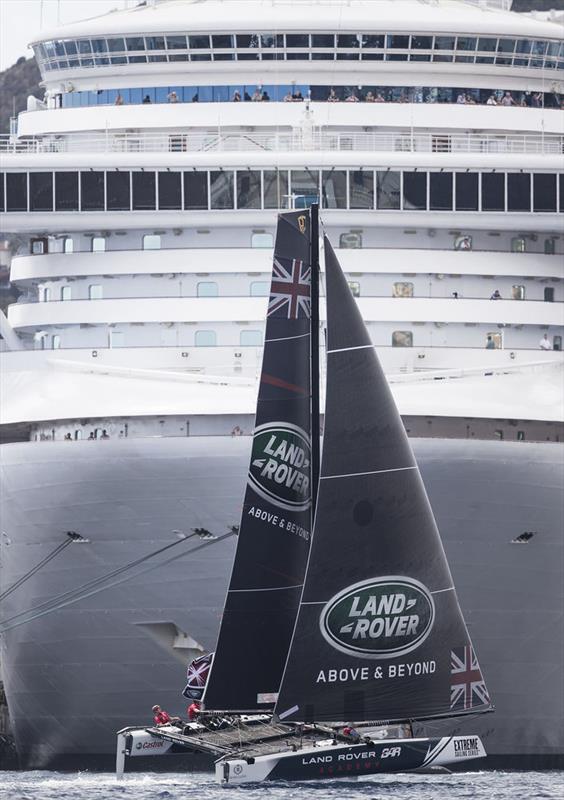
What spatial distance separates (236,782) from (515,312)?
13.1m

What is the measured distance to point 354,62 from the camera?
1671 inches

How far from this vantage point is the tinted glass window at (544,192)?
38875 mm

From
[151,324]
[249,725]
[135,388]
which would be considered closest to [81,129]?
[151,324]

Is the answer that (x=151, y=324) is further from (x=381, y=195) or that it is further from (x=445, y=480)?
(x=445, y=480)

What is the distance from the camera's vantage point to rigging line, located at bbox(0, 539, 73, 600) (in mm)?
34250

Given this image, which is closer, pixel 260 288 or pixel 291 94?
pixel 260 288

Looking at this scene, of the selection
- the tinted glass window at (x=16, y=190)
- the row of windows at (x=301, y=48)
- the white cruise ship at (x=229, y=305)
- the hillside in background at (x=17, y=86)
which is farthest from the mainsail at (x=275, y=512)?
the hillside in background at (x=17, y=86)

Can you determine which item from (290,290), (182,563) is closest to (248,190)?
(290,290)

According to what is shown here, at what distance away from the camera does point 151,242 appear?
128ft

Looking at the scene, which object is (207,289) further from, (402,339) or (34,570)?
(34,570)

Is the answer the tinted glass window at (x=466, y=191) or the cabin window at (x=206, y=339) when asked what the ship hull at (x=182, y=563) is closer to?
the cabin window at (x=206, y=339)

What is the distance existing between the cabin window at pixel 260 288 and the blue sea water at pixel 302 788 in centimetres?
850

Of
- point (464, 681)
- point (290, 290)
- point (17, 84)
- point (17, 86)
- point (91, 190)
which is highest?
point (17, 84)

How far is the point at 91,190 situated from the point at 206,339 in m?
3.76
